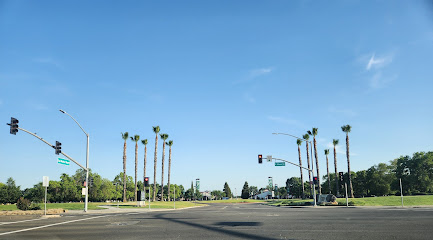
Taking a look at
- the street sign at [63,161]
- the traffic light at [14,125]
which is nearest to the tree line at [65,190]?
the street sign at [63,161]

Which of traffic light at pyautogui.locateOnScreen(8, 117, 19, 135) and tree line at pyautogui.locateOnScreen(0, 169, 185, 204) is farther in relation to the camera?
tree line at pyautogui.locateOnScreen(0, 169, 185, 204)

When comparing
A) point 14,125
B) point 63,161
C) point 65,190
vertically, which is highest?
point 14,125

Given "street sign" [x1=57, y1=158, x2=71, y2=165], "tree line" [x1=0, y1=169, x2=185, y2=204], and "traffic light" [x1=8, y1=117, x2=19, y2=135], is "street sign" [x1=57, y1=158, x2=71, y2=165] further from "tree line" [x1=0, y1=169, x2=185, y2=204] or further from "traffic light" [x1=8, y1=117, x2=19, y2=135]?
"tree line" [x1=0, y1=169, x2=185, y2=204]

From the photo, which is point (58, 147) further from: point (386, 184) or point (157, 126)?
point (386, 184)

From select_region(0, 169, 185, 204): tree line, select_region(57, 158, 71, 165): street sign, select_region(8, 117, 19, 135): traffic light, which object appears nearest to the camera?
select_region(8, 117, 19, 135): traffic light

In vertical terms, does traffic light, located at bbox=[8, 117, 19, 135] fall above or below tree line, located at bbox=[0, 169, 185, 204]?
above

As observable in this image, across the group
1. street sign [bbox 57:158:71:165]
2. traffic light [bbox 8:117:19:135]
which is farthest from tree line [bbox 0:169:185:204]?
traffic light [bbox 8:117:19:135]

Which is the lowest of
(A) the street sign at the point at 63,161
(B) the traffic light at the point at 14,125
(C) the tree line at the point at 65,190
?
(C) the tree line at the point at 65,190

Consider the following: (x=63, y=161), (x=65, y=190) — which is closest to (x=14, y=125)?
(x=63, y=161)

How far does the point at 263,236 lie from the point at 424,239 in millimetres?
4992

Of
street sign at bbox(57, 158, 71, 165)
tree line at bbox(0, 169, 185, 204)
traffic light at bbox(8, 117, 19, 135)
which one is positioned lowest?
tree line at bbox(0, 169, 185, 204)

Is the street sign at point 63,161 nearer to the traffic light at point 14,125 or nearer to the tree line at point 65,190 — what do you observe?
the traffic light at point 14,125

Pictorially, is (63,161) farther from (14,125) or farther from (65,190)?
(65,190)

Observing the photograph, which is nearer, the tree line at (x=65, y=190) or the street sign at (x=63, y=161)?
the street sign at (x=63, y=161)
